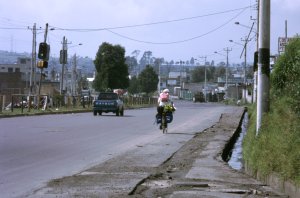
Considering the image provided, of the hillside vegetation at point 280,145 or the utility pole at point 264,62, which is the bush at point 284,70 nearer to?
the hillside vegetation at point 280,145

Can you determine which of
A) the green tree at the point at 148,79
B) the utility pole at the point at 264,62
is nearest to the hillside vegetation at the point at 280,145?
the utility pole at the point at 264,62

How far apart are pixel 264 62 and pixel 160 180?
18.5 feet

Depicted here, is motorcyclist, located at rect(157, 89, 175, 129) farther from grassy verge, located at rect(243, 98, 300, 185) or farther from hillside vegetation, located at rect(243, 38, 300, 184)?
grassy verge, located at rect(243, 98, 300, 185)

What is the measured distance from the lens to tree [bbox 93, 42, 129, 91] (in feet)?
235

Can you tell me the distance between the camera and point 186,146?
56.3ft

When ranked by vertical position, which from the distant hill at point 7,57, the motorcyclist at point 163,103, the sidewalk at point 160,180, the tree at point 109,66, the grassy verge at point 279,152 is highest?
the distant hill at point 7,57

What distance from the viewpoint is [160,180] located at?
34.2 feet

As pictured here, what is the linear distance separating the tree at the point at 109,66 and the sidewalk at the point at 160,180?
188 ft

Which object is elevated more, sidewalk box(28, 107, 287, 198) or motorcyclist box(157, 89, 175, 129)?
motorcyclist box(157, 89, 175, 129)

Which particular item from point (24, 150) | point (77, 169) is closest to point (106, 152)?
point (24, 150)

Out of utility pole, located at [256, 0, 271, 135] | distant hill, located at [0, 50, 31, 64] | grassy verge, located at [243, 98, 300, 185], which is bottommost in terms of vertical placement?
grassy verge, located at [243, 98, 300, 185]

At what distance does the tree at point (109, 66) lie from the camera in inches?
2817

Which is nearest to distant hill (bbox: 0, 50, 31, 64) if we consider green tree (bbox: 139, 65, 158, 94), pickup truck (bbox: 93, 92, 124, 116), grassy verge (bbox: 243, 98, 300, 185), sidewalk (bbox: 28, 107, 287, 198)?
green tree (bbox: 139, 65, 158, 94)

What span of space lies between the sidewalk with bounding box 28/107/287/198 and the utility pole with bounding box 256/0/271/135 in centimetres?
173
